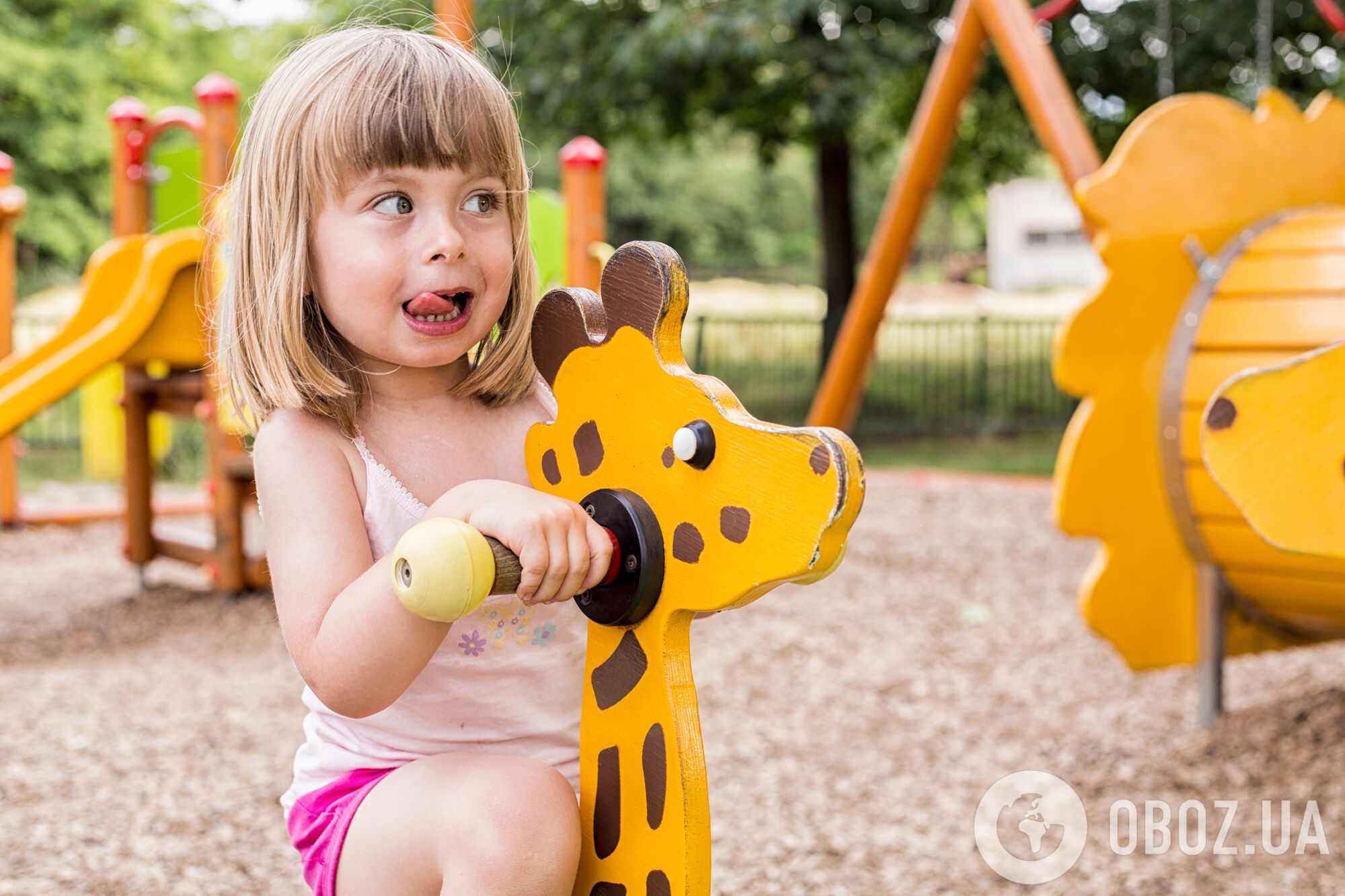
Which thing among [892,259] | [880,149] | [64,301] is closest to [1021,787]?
[892,259]

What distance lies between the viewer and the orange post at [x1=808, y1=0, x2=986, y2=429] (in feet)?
16.5

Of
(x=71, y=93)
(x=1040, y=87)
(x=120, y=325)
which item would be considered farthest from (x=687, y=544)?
(x=71, y=93)

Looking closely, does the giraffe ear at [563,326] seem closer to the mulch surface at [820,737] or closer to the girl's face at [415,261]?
the girl's face at [415,261]

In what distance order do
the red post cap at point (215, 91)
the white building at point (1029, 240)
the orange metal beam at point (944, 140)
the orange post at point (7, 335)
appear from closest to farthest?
the orange metal beam at point (944, 140), the red post cap at point (215, 91), the orange post at point (7, 335), the white building at point (1029, 240)

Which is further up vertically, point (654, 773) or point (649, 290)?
point (649, 290)

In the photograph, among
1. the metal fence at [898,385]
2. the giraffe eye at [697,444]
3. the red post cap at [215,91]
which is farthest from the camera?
the metal fence at [898,385]

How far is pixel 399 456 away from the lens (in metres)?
1.36

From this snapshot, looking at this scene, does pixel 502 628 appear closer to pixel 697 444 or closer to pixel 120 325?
pixel 697 444

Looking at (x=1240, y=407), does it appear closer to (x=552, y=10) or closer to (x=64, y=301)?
(x=552, y=10)

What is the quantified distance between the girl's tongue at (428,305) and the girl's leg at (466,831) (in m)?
0.45

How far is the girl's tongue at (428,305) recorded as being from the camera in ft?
4.11

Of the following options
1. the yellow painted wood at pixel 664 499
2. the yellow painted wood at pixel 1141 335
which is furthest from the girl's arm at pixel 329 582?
the yellow painted wood at pixel 1141 335

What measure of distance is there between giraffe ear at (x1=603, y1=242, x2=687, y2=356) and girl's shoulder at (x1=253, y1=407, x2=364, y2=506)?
0.31 meters

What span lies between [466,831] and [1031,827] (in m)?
2.00
